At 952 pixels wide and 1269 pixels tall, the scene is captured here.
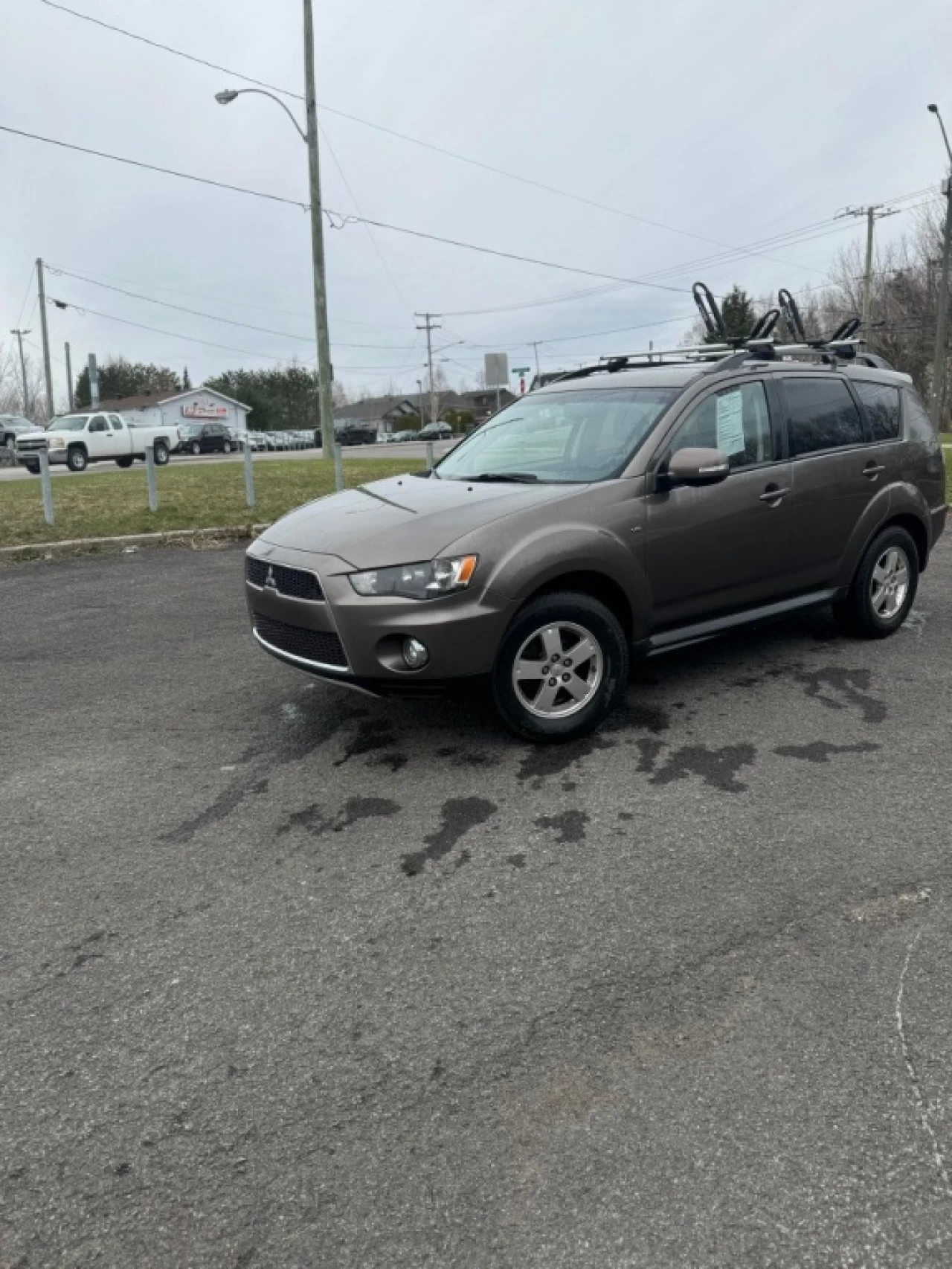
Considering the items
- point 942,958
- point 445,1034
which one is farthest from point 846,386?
point 445,1034

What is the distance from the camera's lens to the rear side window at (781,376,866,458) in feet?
18.1

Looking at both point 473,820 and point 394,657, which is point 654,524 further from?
point 473,820

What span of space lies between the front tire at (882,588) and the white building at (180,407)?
69303 millimetres

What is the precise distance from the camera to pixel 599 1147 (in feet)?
6.96

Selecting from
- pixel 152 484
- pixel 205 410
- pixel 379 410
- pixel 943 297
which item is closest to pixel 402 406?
pixel 379 410

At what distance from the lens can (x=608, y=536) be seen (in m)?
4.51

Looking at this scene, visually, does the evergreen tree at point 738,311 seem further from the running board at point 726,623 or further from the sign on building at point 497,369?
the running board at point 726,623

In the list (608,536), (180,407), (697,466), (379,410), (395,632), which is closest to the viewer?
(395,632)

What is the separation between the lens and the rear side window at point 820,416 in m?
5.50

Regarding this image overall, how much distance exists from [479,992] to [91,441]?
30.3 metres

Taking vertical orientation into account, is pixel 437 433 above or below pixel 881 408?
above

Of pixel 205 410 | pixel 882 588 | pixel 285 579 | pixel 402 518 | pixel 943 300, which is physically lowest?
pixel 882 588

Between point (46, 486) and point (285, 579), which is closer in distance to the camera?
point (285, 579)

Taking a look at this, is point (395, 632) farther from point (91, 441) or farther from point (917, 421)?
point (91, 441)
